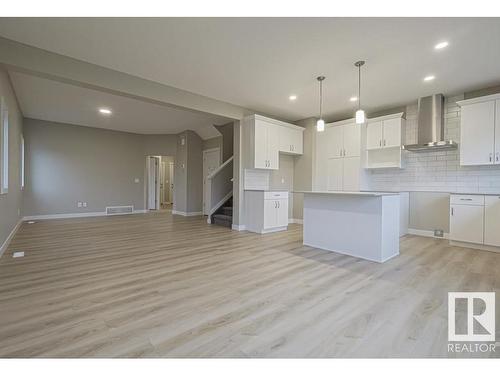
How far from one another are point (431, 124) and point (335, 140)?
1.92 m

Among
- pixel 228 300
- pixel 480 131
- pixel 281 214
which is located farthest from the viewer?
pixel 281 214

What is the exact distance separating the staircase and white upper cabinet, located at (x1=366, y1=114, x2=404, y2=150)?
378 cm

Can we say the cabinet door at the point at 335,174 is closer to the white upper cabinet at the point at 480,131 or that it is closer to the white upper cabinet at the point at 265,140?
the white upper cabinet at the point at 265,140

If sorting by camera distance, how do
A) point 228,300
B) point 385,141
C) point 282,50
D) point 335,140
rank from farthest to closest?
point 335,140 → point 385,141 → point 282,50 → point 228,300

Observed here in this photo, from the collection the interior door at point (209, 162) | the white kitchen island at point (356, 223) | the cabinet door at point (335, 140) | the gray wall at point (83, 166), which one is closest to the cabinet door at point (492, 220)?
the white kitchen island at point (356, 223)

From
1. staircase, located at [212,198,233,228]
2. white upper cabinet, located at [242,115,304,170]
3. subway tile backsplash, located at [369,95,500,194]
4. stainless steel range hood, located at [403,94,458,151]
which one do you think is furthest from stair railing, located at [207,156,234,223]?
stainless steel range hood, located at [403,94,458,151]

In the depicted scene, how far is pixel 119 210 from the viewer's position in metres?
8.41

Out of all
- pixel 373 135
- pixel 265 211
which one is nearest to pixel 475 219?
pixel 373 135

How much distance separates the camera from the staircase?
242 inches

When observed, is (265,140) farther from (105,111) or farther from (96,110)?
(96,110)

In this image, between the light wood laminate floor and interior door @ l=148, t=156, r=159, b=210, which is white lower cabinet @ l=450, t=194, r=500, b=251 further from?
interior door @ l=148, t=156, r=159, b=210

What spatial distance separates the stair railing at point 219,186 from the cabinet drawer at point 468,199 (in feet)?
16.2

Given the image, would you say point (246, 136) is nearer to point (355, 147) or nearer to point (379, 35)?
point (355, 147)

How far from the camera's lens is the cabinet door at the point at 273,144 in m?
5.74
